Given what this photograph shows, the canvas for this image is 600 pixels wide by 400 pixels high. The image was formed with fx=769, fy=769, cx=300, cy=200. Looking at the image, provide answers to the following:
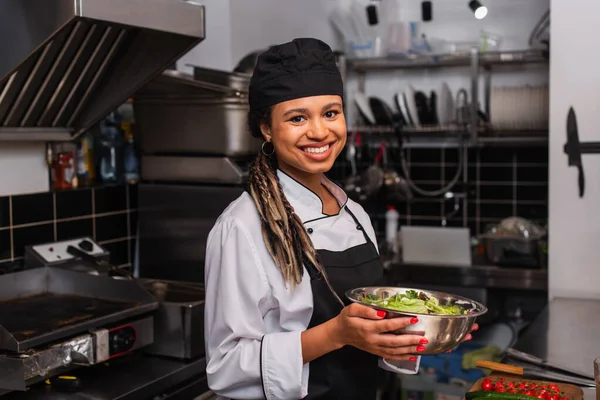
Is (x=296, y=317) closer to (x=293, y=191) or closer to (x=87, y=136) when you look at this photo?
(x=293, y=191)

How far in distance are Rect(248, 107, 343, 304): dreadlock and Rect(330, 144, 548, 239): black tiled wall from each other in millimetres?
2633

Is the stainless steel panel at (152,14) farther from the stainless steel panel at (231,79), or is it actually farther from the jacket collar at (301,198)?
the jacket collar at (301,198)

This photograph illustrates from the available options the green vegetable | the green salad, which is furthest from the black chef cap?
the green vegetable

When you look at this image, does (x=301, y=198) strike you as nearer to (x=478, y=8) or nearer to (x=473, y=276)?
(x=473, y=276)

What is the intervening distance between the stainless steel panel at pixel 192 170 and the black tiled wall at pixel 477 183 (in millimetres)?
1420

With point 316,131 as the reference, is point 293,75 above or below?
above

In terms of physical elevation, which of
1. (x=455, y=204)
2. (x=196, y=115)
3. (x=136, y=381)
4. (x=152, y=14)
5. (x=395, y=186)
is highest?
(x=152, y=14)

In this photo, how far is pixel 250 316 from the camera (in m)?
1.71

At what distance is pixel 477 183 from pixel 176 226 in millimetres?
2113

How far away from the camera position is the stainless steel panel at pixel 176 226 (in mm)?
3221

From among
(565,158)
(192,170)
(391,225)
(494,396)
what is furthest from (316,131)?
(391,225)

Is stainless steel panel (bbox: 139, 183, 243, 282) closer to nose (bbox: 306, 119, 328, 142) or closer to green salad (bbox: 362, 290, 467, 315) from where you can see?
nose (bbox: 306, 119, 328, 142)

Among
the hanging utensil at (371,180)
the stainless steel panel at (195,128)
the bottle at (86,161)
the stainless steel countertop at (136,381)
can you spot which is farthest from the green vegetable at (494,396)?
the hanging utensil at (371,180)

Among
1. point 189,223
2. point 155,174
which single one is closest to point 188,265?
point 189,223
